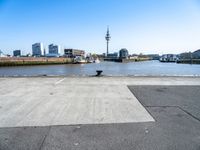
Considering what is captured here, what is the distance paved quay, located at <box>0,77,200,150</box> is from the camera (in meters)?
3.44

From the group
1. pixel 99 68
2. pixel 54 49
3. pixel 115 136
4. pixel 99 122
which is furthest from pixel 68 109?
pixel 54 49

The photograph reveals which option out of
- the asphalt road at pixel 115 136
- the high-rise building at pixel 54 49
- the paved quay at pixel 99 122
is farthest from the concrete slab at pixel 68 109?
the high-rise building at pixel 54 49

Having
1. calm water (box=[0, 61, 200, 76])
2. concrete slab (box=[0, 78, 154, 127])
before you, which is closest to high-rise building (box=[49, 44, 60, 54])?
calm water (box=[0, 61, 200, 76])

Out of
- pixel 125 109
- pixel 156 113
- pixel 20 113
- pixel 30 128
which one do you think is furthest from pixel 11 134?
pixel 156 113

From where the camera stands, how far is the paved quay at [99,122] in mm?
3439

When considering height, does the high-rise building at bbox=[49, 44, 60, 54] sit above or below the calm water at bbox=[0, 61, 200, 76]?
above

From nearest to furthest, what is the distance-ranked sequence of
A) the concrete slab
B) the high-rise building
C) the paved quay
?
1. the paved quay
2. the concrete slab
3. the high-rise building

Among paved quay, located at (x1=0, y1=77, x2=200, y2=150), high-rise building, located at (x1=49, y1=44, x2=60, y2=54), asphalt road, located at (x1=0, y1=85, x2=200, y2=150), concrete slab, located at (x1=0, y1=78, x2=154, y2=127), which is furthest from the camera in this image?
high-rise building, located at (x1=49, y1=44, x2=60, y2=54)

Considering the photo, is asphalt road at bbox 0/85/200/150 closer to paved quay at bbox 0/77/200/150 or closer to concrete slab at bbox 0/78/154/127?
paved quay at bbox 0/77/200/150

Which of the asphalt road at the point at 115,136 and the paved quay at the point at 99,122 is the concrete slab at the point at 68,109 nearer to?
the paved quay at the point at 99,122

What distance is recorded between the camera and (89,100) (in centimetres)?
661

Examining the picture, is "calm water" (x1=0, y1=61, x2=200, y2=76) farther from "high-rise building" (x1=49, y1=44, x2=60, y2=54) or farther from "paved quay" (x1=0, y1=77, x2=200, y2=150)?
"high-rise building" (x1=49, y1=44, x2=60, y2=54)

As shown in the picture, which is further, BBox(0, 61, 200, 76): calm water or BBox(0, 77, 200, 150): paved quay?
BBox(0, 61, 200, 76): calm water

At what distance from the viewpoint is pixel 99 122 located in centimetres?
453
